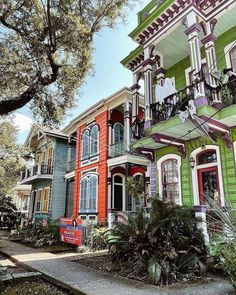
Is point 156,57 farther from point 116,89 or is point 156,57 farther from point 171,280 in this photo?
point 171,280

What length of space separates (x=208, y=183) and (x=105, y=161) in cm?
687

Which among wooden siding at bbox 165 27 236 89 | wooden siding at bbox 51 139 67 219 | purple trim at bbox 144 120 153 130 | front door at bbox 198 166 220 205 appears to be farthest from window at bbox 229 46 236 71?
wooden siding at bbox 51 139 67 219

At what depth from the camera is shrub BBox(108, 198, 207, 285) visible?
5691mm

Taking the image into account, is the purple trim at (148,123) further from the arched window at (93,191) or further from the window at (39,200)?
the window at (39,200)

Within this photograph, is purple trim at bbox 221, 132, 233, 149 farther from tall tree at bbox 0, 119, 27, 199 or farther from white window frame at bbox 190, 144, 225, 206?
tall tree at bbox 0, 119, 27, 199

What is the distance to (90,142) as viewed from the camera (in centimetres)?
1614

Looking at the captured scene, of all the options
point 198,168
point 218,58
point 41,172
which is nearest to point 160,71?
point 218,58

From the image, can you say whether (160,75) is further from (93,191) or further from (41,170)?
(41,170)

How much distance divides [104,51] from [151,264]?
8219mm

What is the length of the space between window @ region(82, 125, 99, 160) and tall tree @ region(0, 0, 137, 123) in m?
6.35

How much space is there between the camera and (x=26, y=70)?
847 cm

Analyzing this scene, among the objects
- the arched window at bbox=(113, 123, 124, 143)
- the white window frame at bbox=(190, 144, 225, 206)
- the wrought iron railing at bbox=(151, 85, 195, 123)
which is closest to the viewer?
the wrought iron railing at bbox=(151, 85, 195, 123)

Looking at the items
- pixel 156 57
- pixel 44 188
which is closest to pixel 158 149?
pixel 156 57

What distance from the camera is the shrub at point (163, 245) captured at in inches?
224
